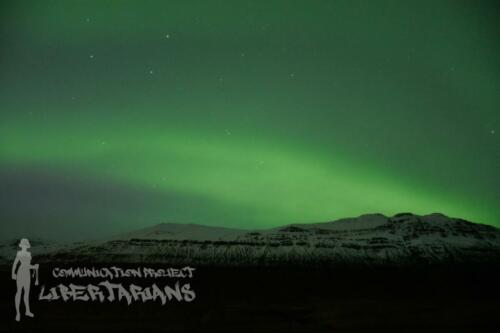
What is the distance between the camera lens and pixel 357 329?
27.8 m

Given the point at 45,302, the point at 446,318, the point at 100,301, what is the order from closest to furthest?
the point at 446,318 < the point at 45,302 < the point at 100,301

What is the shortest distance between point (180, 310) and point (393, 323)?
16.7 m

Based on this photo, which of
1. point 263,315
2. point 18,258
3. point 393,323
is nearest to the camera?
point 18,258

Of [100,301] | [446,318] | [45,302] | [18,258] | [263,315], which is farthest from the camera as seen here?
[100,301]

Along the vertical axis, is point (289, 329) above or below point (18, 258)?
below

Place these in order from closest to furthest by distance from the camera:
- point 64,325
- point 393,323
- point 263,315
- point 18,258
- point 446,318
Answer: point 18,258 → point 64,325 → point 393,323 → point 446,318 → point 263,315

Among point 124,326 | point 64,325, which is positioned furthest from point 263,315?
point 64,325

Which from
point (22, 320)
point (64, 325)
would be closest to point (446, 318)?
point (64, 325)

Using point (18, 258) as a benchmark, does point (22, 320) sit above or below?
below

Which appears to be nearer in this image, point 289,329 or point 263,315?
point 289,329

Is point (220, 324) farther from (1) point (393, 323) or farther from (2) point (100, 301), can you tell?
(2) point (100, 301)

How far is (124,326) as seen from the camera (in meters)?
27.8

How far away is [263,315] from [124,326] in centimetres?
1209

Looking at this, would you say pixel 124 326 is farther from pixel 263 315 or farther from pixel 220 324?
pixel 263 315
